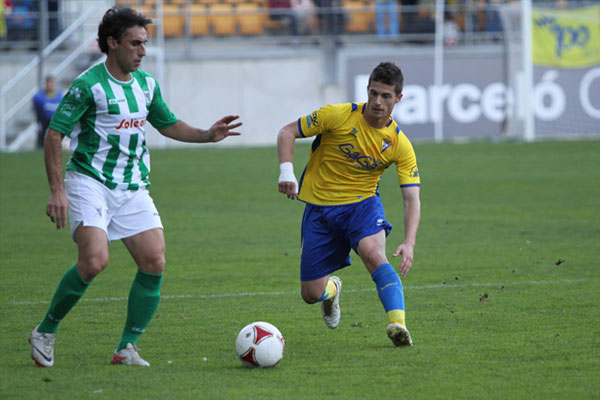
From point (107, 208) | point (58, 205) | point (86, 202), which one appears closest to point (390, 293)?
point (107, 208)

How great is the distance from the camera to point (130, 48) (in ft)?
17.3

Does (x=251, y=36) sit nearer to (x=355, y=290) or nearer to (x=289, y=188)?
(x=355, y=290)

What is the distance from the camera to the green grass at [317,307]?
4941 millimetres

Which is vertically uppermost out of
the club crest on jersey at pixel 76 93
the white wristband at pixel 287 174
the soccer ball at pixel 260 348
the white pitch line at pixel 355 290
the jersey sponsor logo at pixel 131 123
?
the club crest on jersey at pixel 76 93

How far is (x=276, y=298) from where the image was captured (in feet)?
24.5

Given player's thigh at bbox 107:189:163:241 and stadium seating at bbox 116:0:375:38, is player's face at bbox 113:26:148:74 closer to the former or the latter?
player's thigh at bbox 107:189:163:241

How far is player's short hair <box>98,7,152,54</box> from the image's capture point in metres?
5.27

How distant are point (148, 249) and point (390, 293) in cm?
150

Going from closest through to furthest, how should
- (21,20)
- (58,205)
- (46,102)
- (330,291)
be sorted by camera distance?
(58,205) → (330,291) → (46,102) → (21,20)

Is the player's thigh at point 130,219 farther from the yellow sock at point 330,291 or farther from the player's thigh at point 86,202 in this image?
the yellow sock at point 330,291

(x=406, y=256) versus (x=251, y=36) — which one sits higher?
(x=251, y=36)

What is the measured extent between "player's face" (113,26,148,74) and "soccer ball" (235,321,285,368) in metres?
1.65

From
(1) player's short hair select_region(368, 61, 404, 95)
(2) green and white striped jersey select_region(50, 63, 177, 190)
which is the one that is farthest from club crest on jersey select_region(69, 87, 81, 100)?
(1) player's short hair select_region(368, 61, 404, 95)

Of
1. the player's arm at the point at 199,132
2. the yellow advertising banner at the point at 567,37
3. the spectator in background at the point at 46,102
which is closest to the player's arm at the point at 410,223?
the player's arm at the point at 199,132
